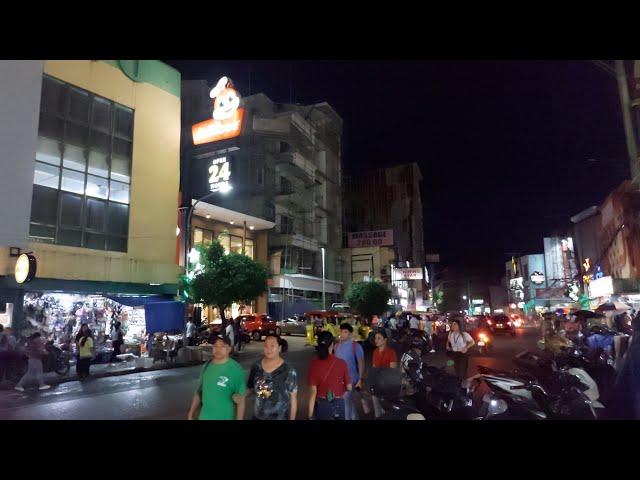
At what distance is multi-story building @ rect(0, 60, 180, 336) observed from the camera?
64.5 feet

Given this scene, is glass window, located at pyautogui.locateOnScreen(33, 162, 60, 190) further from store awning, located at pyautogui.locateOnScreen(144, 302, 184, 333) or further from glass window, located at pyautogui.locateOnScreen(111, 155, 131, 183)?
store awning, located at pyautogui.locateOnScreen(144, 302, 184, 333)

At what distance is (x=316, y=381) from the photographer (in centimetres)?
549

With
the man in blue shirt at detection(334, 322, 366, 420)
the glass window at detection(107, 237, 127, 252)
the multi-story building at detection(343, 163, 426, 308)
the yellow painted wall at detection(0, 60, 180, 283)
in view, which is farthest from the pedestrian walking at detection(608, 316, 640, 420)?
the multi-story building at detection(343, 163, 426, 308)

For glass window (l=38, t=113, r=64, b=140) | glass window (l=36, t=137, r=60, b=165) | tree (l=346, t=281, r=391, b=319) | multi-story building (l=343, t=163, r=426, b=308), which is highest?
multi-story building (l=343, t=163, r=426, b=308)

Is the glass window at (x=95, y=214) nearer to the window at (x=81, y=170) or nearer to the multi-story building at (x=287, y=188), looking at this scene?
the window at (x=81, y=170)

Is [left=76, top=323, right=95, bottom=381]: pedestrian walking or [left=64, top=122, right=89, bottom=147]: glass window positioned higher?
[left=64, top=122, right=89, bottom=147]: glass window

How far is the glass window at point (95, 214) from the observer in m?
23.4

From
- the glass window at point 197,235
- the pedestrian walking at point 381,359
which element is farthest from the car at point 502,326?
the pedestrian walking at point 381,359

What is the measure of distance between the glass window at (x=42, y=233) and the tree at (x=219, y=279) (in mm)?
5997

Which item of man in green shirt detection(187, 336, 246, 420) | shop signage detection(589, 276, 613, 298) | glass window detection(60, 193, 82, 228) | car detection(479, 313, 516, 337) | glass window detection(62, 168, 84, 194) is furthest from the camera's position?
car detection(479, 313, 516, 337)

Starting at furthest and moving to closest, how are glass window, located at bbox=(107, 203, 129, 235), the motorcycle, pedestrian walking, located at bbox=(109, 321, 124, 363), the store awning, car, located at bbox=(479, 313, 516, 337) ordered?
1. car, located at bbox=(479, 313, 516, 337)
2. glass window, located at bbox=(107, 203, 129, 235)
3. the store awning
4. pedestrian walking, located at bbox=(109, 321, 124, 363)
5. the motorcycle

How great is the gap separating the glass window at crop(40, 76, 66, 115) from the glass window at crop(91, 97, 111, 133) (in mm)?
1641

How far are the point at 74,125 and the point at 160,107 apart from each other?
221 inches
